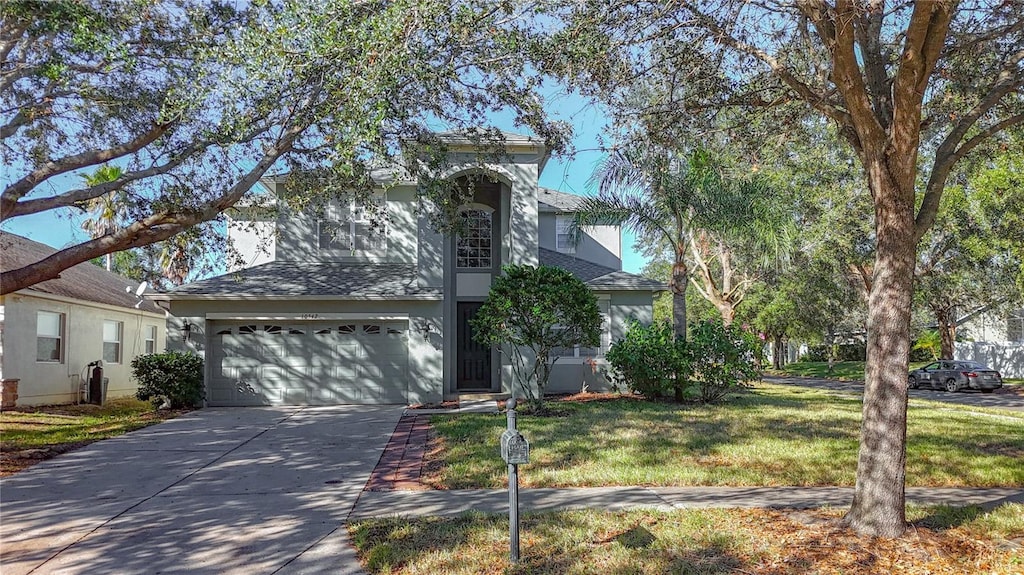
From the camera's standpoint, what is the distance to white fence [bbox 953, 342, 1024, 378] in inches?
1124

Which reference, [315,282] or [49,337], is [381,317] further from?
[49,337]

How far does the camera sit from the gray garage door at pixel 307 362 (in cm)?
1465

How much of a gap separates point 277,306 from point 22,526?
9189mm

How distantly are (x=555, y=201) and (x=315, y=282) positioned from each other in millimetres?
9030

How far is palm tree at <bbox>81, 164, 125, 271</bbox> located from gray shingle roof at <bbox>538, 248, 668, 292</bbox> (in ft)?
33.5

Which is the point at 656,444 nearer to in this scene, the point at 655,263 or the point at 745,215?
the point at 745,215

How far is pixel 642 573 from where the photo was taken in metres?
4.29

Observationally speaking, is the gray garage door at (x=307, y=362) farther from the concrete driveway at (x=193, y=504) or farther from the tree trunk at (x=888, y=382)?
the tree trunk at (x=888, y=382)

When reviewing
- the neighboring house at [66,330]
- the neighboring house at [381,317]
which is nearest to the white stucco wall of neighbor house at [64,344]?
the neighboring house at [66,330]

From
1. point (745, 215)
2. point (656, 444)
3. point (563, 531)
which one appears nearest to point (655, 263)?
point (745, 215)

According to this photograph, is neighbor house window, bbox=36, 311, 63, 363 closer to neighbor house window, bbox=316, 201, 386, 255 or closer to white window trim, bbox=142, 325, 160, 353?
white window trim, bbox=142, 325, 160, 353

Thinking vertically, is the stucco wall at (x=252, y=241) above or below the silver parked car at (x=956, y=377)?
above

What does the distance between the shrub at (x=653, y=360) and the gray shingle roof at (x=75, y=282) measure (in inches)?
512

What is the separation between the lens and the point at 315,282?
15203 mm
